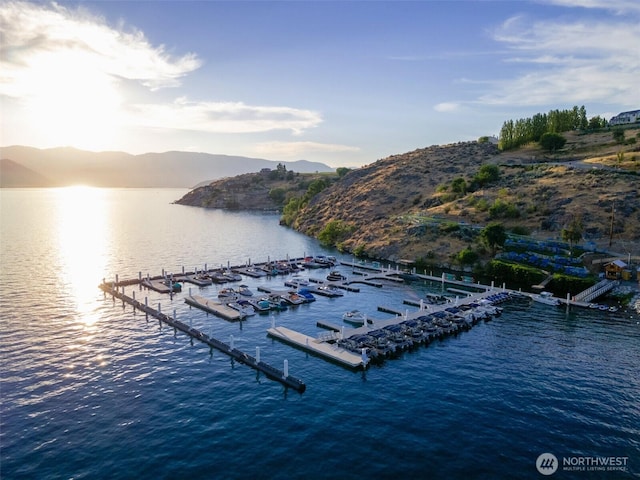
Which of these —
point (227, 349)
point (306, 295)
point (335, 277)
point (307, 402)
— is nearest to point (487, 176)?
point (335, 277)

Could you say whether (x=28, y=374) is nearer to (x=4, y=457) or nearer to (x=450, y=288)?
(x=4, y=457)

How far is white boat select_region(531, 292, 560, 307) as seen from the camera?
250 feet

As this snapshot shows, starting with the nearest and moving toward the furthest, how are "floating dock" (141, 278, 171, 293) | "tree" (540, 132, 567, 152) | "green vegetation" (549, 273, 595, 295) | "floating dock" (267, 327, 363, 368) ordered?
"floating dock" (267, 327, 363, 368) → "green vegetation" (549, 273, 595, 295) → "floating dock" (141, 278, 171, 293) → "tree" (540, 132, 567, 152)

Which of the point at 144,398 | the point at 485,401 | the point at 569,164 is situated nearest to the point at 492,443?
the point at 485,401

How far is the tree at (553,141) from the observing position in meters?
181

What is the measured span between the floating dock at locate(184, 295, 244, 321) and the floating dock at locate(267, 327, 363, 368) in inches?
372

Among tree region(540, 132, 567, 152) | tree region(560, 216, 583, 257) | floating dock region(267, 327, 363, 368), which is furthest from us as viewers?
tree region(540, 132, 567, 152)

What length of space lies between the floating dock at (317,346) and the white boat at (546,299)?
145 feet

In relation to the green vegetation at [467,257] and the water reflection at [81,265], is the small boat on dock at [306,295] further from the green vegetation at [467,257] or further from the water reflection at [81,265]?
the green vegetation at [467,257]

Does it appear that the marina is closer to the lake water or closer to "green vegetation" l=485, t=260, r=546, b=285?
the lake water

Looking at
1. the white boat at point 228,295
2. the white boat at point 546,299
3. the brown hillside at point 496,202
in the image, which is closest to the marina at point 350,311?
the white boat at point 546,299

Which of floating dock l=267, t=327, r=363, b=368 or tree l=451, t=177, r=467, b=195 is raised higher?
tree l=451, t=177, r=467, b=195

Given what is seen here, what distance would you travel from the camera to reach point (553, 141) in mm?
180875

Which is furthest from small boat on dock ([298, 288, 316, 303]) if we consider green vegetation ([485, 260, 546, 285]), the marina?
green vegetation ([485, 260, 546, 285])
